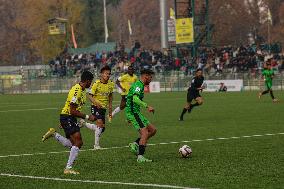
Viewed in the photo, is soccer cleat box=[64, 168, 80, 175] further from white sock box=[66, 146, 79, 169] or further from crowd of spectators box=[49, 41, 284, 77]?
crowd of spectators box=[49, 41, 284, 77]

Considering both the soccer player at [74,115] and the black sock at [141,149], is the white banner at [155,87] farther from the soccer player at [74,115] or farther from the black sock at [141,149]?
the soccer player at [74,115]

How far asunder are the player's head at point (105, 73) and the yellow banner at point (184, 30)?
41.3 m

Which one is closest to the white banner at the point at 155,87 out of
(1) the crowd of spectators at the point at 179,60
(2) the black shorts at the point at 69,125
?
(1) the crowd of spectators at the point at 179,60

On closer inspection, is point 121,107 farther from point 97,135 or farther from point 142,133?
point 142,133

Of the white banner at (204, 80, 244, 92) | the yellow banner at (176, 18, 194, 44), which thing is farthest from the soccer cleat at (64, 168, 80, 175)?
the yellow banner at (176, 18, 194, 44)

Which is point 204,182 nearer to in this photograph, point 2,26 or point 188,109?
point 188,109

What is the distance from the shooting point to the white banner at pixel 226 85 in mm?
59750

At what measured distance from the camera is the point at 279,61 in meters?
61.2

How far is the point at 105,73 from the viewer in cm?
2131

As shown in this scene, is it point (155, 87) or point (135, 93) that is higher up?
point (135, 93)

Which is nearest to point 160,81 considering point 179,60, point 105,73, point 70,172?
point 179,60

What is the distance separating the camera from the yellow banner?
2473 inches

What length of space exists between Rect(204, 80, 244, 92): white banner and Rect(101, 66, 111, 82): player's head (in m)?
38.7

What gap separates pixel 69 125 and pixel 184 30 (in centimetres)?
4763
